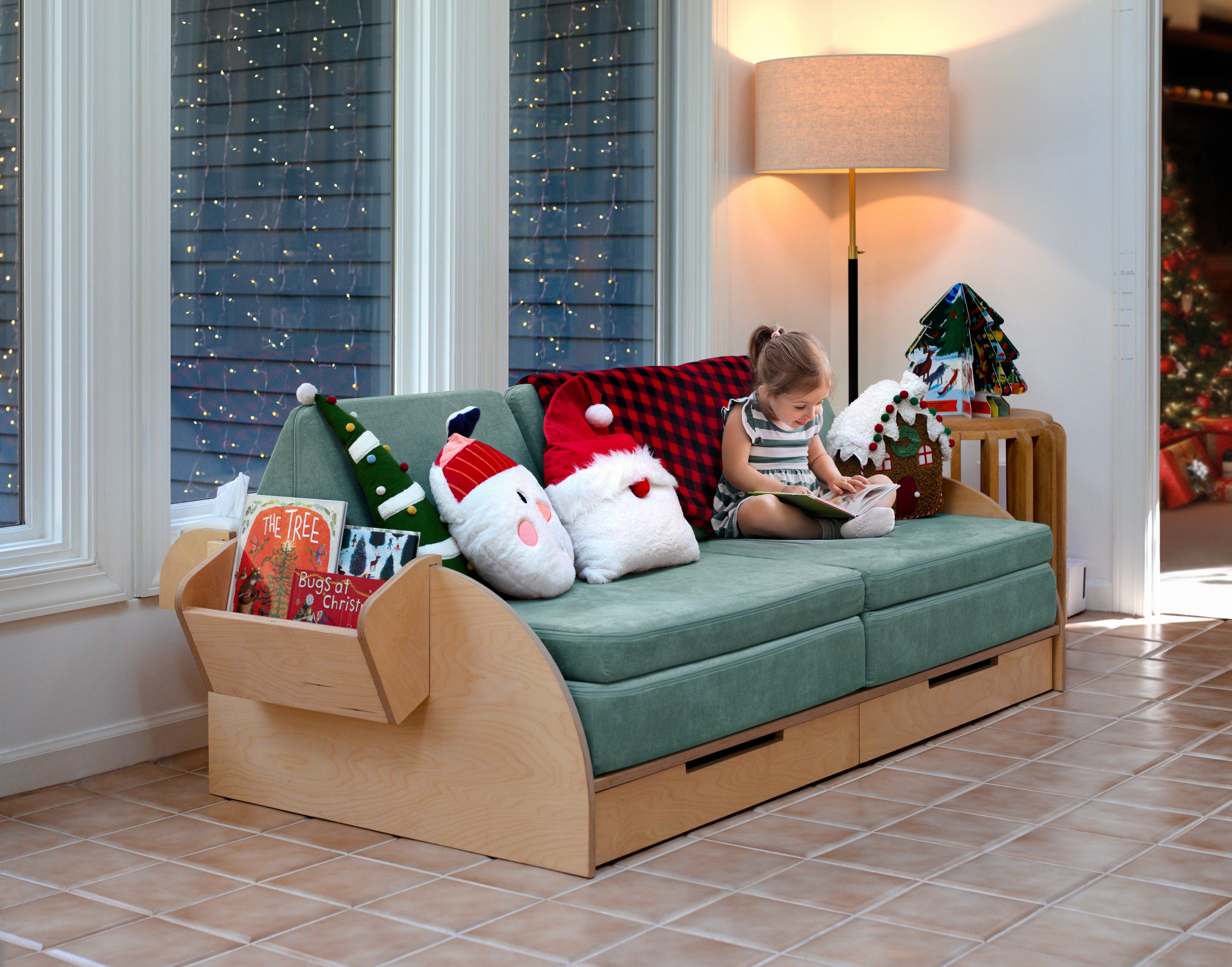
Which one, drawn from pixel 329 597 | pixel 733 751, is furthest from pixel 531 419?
pixel 733 751

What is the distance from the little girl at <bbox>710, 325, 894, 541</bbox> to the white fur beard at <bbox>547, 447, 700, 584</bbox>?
1.26 ft

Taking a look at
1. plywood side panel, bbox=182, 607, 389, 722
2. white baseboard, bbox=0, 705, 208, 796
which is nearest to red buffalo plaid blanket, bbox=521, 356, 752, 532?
plywood side panel, bbox=182, 607, 389, 722

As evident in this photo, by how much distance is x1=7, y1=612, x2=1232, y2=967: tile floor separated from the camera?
188 centimetres

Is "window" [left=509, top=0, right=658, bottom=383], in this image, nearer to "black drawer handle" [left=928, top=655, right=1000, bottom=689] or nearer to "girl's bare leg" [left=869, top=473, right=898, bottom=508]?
"girl's bare leg" [left=869, top=473, right=898, bottom=508]

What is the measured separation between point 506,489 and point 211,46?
1.25 metres

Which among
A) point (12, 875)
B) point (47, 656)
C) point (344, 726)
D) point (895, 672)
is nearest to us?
point (12, 875)

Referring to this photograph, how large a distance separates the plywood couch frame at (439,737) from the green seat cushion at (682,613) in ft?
0.24

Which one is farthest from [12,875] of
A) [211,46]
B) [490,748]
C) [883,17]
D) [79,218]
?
[883,17]

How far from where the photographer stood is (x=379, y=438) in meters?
2.56

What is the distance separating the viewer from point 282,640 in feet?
7.54

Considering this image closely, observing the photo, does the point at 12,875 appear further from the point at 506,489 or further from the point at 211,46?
the point at 211,46

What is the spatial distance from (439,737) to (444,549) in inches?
12.6

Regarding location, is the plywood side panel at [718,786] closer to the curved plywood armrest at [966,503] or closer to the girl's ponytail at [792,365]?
the girl's ponytail at [792,365]

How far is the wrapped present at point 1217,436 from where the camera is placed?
423 centimetres
